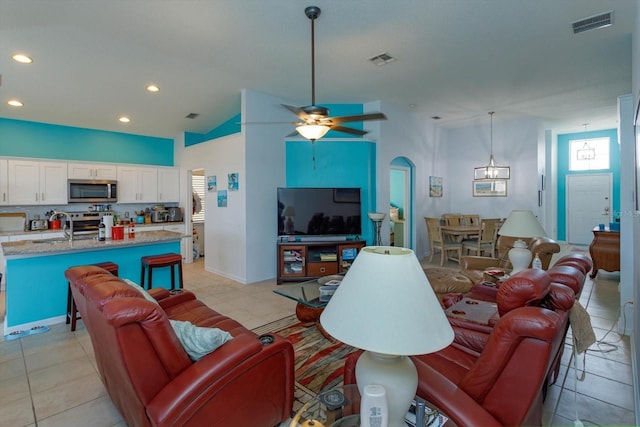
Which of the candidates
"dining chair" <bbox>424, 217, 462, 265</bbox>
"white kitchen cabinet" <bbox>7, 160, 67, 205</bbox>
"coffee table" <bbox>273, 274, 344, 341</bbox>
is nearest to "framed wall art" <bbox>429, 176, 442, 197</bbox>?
"dining chair" <bbox>424, 217, 462, 265</bbox>

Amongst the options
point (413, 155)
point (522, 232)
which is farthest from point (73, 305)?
point (413, 155)

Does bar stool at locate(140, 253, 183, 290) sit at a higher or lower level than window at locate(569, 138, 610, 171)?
lower

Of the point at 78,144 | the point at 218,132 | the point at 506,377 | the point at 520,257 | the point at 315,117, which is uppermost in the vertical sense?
the point at 218,132

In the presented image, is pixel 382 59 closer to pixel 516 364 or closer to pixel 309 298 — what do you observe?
pixel 309 298

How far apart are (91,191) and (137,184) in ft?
2.67

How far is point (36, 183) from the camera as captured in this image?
18.2 feet

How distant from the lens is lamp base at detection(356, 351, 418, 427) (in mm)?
1025

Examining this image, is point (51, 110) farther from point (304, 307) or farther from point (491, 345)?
point (491, 345)

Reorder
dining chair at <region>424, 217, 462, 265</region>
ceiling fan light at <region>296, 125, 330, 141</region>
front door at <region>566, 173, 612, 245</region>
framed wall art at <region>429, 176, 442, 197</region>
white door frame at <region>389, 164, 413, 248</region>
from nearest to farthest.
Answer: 1. ceiling fan light at <region>296, 125, 330, 141</region>
2. dining chair at <region>424, 217, 462, 265</region>
3. white door frame at <region>389, 164, 413, 248</region>
4. framed wall art at <region>429, 176, 442, 197</region>
5. front door at <region>566, 173, 612, 245</region>

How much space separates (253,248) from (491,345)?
418 centimetres

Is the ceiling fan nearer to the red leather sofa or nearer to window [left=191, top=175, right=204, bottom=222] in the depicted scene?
the red leather sofa

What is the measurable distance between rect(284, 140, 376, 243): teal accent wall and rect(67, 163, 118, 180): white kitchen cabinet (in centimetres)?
365

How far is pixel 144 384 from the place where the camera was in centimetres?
144

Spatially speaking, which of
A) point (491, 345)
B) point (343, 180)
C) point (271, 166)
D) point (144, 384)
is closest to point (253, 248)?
point (271, 166)
